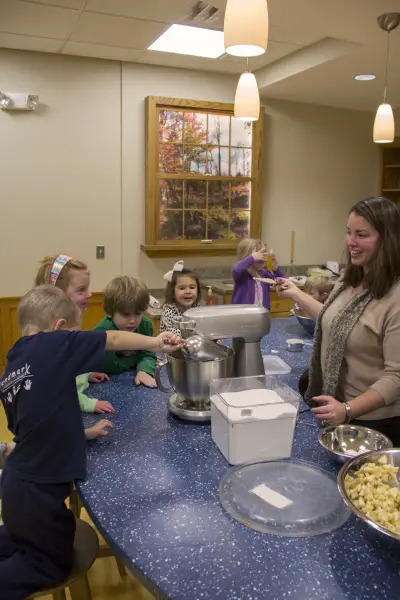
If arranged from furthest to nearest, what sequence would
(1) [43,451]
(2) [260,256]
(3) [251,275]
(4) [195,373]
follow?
(3) [251,275], (2) [260,256], (4) [195,373], (1) [43,451]

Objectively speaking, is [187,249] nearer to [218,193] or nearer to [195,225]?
[195,225]

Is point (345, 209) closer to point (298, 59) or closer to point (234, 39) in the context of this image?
point (298, 59)

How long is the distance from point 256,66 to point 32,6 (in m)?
1.83

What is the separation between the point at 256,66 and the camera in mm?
3992

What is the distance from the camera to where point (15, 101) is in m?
3.61

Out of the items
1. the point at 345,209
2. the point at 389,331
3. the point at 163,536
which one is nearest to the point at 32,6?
the point at 389,331

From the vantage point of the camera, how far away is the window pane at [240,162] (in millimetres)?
4352

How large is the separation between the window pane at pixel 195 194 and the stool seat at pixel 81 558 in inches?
125

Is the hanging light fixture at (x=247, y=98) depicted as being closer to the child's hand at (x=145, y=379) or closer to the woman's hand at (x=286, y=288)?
the woman's hand at (x=286, y=288)

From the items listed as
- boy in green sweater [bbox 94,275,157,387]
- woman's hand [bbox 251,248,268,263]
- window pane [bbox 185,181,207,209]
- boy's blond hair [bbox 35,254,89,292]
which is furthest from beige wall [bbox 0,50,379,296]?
boy in green sweater [bbox 94,275,157,387]

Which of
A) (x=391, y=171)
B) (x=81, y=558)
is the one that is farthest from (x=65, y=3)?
(x=391, y=171)

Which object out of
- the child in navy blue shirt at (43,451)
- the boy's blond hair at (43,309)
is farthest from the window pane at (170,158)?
the child in navy blue shirt at (43,451)

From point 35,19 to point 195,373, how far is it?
8.59ft

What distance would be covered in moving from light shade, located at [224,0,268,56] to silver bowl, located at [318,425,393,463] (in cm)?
118
